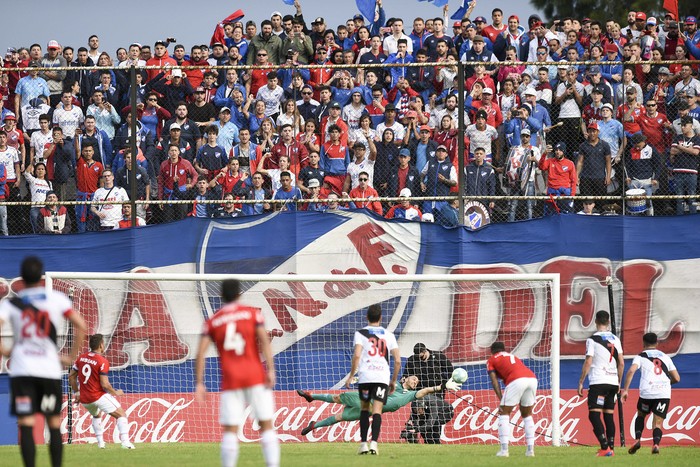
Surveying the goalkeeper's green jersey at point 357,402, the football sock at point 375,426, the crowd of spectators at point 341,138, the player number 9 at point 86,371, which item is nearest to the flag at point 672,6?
the crowd of spectators at point 341,138

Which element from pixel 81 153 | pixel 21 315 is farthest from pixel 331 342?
pixel 21 315

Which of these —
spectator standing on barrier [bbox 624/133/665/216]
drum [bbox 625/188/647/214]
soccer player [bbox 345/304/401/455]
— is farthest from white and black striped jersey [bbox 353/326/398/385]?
spectator standing on barrier [bbox 624/133/665/216]

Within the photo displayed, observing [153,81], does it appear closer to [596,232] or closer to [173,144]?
[173,144]

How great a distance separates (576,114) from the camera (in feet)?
61.7

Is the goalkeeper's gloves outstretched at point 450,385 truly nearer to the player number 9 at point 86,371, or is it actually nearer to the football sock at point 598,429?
the football sock at point 598,429

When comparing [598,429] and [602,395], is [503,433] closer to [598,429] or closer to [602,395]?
[598,429]

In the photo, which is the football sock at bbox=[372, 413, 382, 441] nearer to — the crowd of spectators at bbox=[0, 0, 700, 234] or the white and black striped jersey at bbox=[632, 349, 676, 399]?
the white and black striped jersey at bbox=[632, 349, 676, 399]

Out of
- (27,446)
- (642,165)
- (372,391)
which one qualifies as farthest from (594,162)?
(27,446)

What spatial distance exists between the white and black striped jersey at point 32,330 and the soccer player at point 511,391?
6.89 m

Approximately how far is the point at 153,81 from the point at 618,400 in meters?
9.82

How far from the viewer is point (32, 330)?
33.6 feet

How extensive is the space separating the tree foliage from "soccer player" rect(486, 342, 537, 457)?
30689mm

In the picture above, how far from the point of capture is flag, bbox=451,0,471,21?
83.2ft

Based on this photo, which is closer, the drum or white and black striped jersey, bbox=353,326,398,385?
white and black striped jersey, bbox=353,326,398,385
